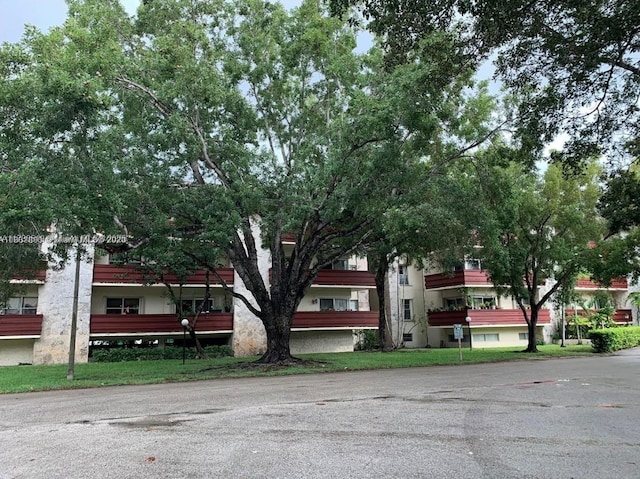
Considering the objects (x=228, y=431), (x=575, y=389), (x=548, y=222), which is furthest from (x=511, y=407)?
(x=548, y=222)

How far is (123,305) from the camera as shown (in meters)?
29.2

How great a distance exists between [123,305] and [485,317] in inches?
953

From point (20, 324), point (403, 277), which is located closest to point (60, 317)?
point (20, 324)

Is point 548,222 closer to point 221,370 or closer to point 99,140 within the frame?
point 221,370

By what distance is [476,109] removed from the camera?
63.2ft

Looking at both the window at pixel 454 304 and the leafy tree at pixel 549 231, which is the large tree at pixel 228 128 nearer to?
the leafy tree at pixel 549 231

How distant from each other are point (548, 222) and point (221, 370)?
19230mm

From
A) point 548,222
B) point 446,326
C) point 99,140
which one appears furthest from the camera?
point 446,326

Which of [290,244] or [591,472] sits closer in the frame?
[591,472]

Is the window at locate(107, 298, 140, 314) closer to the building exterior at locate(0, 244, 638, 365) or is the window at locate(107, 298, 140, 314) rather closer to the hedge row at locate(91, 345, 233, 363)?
the building exterior at locate(0, 244, 638, 365)

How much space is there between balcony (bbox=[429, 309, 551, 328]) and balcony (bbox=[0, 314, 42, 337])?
2555 cm

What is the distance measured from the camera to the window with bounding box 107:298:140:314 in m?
29.0

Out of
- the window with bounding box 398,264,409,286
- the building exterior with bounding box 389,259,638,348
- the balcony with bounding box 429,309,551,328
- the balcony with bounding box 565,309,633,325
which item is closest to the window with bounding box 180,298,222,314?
→ the building exterior with bounding box 389,259,638,348

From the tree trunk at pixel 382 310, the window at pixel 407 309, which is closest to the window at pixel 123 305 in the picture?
the tree trunk at pixel 382 310
